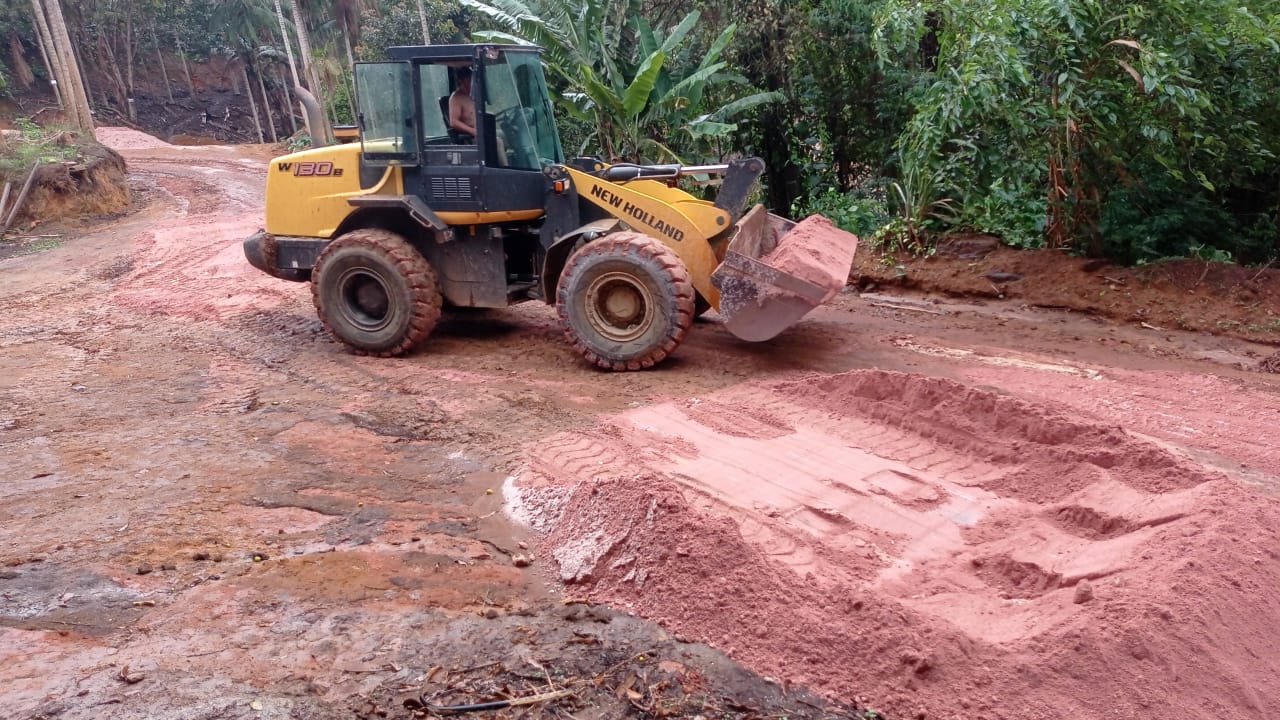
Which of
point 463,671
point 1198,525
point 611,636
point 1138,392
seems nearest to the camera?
point 463,671

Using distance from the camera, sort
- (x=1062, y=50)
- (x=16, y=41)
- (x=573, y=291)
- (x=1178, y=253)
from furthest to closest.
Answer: (x=16, y=41)
(x=1178, y=253)
(x=1062, y=50)
(x=573, y=291)

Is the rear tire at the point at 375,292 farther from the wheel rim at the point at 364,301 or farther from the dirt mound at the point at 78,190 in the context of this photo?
the dirt mound at the point at 78,190

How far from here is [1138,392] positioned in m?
6.83

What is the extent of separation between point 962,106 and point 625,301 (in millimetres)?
4083

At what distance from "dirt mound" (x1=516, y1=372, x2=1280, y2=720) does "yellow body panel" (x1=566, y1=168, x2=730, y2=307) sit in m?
1.55

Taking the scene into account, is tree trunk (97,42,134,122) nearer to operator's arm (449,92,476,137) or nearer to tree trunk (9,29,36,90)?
tree trunk (9,29,36,90)

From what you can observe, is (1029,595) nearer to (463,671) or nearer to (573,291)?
(463,671)

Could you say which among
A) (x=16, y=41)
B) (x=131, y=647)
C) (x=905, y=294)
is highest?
(x=16, y=41)

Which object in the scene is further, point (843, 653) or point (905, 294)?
point (905, 294)

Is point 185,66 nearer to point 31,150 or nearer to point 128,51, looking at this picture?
point 128,51

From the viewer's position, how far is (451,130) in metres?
7.73

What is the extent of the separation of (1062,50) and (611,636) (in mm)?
7231

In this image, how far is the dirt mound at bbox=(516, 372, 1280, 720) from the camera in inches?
142

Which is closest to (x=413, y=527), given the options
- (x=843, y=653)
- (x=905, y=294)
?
(x=843, y=653)
